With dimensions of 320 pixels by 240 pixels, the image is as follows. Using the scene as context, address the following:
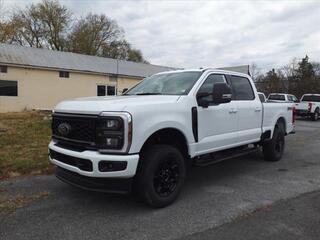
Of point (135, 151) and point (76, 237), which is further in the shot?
point (135, 151)

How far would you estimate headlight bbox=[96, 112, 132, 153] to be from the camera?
396cm

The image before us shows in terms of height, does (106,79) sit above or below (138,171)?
above

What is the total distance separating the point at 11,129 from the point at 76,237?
9143mm

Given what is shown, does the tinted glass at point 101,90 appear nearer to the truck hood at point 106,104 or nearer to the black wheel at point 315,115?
the black wheel at point 315,115

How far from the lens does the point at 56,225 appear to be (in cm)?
395

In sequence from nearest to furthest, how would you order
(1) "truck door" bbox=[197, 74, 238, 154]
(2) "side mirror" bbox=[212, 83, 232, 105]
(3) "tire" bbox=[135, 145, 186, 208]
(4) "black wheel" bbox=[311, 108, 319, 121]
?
(3) "tire" bbox=[135, 145, 186, 208], (2) "side mirror" bbox=[212, 83, 232, 105], (1) "truck door" bbox=[197, 74, 238, 154], (4) "black wheel" bbox=[311, 108, 319, 121]

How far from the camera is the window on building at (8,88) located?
1920 centimetres

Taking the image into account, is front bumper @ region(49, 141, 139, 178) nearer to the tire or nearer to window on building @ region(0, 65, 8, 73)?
the tire

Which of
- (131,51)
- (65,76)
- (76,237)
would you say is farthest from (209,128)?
(131,51)

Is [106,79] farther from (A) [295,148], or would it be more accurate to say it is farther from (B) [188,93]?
(B) [188,93]

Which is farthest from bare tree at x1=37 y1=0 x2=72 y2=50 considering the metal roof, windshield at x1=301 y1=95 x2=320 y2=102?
windshield at x1=301 y1=95 x2=320 y2=102

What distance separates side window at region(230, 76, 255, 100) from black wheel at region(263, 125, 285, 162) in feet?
4.74

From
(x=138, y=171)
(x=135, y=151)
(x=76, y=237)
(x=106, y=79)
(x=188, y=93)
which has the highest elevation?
(x=106, y=79)

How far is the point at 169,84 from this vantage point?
5.69 meters
